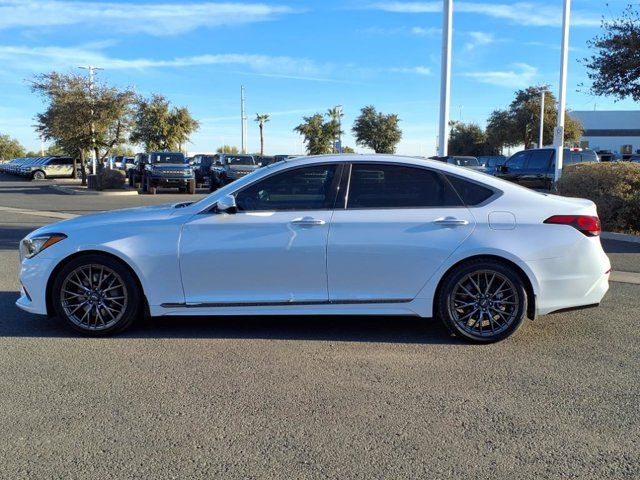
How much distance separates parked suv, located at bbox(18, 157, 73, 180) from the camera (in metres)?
44.8

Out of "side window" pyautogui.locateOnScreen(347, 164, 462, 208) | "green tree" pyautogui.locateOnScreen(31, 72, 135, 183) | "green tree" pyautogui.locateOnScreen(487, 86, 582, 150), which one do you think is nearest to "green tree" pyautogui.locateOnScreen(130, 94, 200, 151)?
"green tree" pyautogui.locateOnScreen(31, 72, 135, 183)

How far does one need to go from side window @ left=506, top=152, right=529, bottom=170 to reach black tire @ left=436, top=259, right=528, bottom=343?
15.0 m

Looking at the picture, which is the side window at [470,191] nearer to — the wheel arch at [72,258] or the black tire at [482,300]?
the black tire at [482,300]

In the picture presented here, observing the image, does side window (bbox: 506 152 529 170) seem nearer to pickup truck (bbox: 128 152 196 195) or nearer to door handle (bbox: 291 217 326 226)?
pickup truck (bbox: 128 152 196 195)

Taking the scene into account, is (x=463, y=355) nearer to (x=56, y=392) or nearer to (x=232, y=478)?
(x=232, y=478)

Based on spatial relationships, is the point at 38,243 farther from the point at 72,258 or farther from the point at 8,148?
the point at 8,148


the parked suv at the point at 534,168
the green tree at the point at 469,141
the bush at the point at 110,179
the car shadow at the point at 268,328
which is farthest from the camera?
the green tree at the point at 469,141

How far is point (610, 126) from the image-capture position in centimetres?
7600

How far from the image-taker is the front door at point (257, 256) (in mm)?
5125

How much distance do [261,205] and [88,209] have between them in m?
15.0

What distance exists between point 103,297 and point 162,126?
148ft

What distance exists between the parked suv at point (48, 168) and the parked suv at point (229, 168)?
20.8m

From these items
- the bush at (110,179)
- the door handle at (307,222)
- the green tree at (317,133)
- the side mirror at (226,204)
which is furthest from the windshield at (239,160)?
the green tree at (317,133)

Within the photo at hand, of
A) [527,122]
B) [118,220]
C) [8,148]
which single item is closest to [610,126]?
[527,122]
